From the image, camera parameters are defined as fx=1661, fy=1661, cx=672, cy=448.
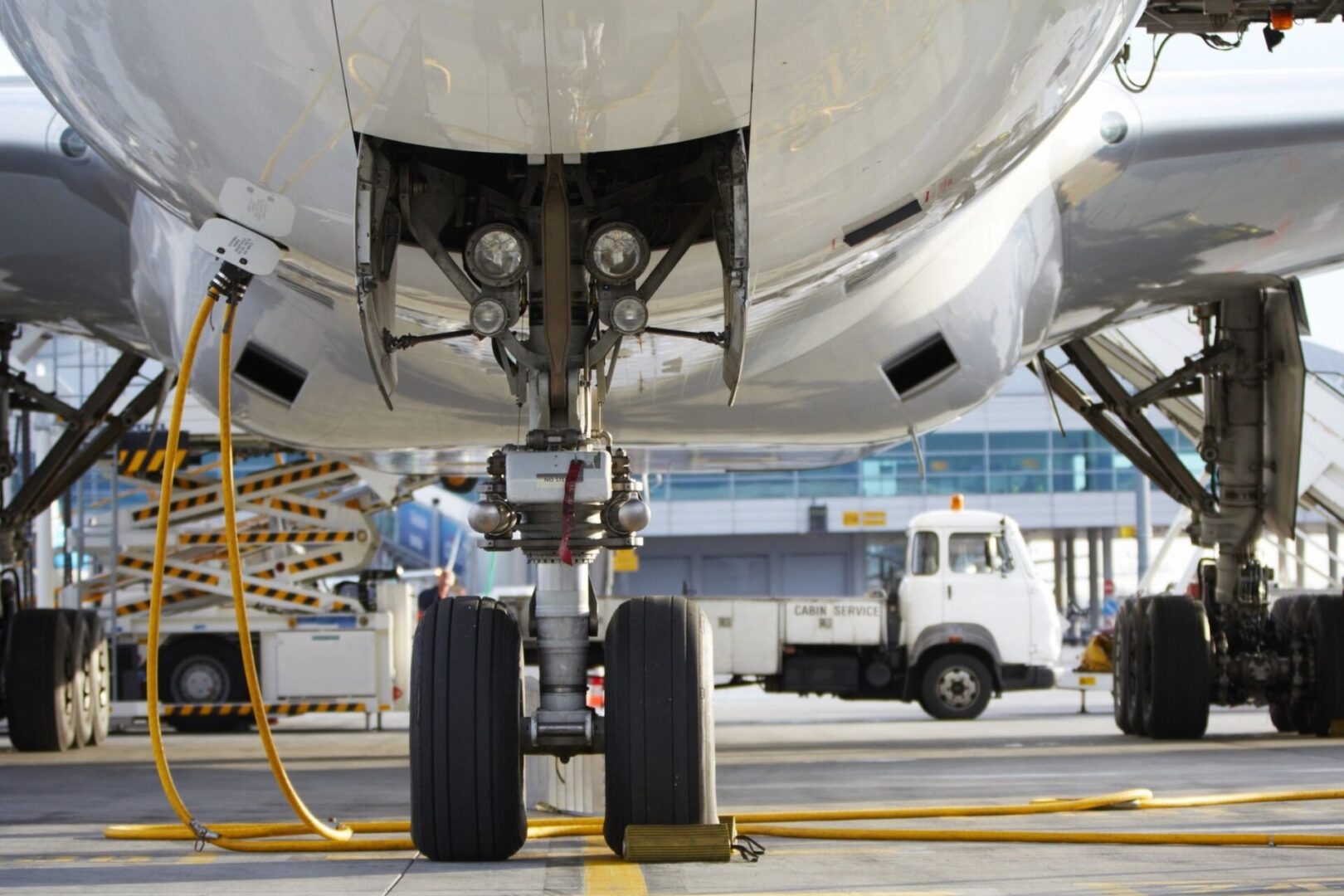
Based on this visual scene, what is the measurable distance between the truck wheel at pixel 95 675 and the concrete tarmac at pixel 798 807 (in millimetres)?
211

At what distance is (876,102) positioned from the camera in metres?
4.33

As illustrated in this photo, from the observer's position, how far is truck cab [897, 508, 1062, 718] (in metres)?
16.9

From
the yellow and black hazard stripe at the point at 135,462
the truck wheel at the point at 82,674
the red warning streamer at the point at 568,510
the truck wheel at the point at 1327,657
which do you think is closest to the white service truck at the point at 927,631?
the yellow and black hazard stripe at the point at 135,462

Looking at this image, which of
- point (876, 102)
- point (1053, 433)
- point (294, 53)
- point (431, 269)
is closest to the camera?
point (294, 53)

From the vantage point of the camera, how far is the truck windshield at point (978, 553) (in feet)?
57.1

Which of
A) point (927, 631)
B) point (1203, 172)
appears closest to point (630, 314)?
point (1203, 172)

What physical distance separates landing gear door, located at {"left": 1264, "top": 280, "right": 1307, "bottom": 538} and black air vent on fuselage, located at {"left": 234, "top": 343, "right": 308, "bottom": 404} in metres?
6.10

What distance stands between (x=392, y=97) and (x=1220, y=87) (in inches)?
235

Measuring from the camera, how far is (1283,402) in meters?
10.5

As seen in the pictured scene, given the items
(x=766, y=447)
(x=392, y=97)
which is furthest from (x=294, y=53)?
(x=766, y=447)

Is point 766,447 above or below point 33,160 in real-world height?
below

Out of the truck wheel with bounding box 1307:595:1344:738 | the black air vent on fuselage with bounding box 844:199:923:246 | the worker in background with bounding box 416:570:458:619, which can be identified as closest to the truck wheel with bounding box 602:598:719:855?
the black air vent on fuselage with bounding box 844:199:923:246

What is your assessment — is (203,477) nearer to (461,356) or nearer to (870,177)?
(461,356)

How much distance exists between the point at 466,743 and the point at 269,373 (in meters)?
2.94
